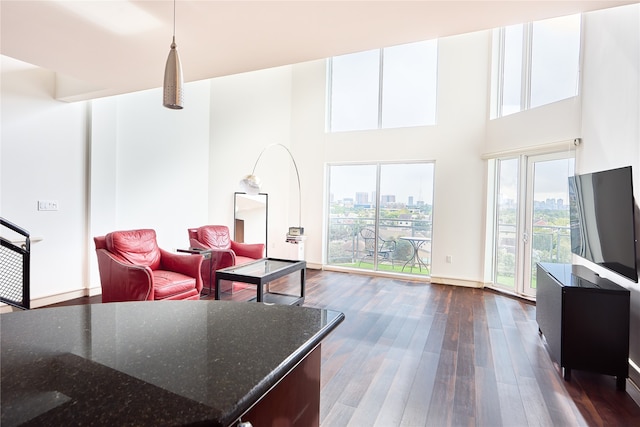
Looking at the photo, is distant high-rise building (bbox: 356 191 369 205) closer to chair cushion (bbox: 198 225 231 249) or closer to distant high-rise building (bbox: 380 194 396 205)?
distant high-rise building (bbox: 380 194 396 205)

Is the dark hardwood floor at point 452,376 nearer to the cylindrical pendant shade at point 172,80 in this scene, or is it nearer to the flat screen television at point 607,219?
the flat screen television at point 607,219

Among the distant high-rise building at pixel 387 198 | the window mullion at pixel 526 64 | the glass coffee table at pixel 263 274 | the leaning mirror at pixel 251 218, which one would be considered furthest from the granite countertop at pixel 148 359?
the leaning mirror at pixel 251 218

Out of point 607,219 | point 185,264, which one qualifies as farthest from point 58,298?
point 607,219

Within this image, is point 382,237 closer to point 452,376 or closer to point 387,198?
point 387,198

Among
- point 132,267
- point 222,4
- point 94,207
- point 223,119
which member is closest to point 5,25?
point 222,4

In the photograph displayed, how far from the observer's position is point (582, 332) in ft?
8.27

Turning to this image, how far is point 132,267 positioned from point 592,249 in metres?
4.16

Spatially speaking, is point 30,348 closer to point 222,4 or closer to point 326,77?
point 222,4

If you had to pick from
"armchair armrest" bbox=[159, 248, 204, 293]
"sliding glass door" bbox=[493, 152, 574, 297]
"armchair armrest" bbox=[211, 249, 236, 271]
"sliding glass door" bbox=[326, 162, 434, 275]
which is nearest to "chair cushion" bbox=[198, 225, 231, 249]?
"armchair armrest" bbox=[211, 249, 236, 271]

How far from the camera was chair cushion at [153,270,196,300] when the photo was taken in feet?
10.9

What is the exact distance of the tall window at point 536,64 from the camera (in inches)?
154

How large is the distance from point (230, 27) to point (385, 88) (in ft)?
14.4

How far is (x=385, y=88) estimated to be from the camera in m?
6.18

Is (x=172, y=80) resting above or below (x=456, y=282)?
above
